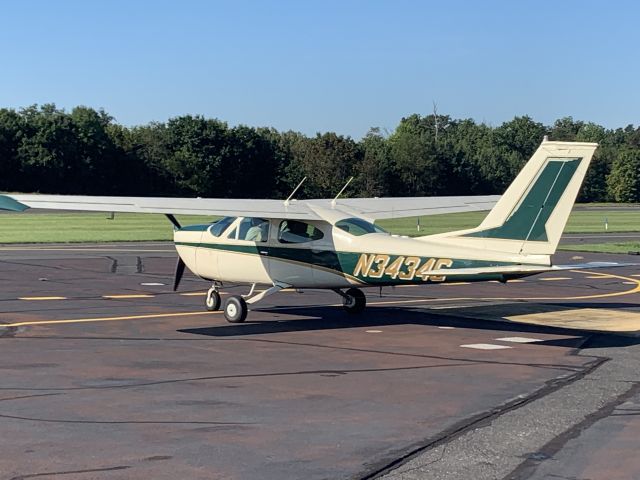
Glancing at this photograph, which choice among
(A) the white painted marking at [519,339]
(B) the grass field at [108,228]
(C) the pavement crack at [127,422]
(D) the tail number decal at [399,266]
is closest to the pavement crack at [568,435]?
(C) the pavement crack at [127,422]

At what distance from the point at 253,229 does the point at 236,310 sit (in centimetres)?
177

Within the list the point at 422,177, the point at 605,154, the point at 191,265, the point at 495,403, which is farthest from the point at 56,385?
the point at 605,154

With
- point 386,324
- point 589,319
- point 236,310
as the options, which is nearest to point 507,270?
point 386,324

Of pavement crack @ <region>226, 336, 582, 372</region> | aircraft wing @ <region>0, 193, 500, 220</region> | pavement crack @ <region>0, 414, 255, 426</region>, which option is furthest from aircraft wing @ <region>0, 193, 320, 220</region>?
pavement crack @ <region>0, 414, 255, 426</region>

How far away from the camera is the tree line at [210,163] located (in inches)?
3954

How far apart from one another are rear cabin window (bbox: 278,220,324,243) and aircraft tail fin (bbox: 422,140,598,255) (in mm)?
3576

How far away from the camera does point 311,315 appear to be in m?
19.4

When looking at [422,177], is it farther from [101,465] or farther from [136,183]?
[101,465]

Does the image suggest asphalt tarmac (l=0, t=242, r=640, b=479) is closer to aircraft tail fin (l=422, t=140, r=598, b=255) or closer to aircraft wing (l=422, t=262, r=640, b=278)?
aircraft wing (l=422, t=262, r=640, b=278)

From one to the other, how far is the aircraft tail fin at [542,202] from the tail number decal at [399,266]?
3.13ft

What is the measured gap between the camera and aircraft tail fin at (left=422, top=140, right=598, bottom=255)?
50.7 feet

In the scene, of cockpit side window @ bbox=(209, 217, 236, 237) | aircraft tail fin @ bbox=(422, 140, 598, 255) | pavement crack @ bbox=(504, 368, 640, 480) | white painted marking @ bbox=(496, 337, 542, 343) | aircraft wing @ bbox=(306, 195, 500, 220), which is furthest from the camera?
aircraft wing @ bbox=(306, 195, 500, 220)

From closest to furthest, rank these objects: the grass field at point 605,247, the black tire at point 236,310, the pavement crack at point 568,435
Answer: the pavement crack at point 568,435 < the black tire at point 236,310 < the grass field at point 605,247

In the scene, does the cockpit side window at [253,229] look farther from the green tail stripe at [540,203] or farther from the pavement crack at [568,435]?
the pavement crack at [568,435]
